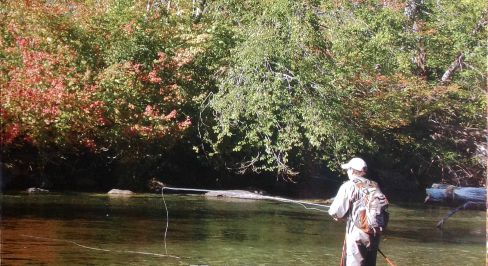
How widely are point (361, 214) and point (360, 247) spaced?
16.7 inches

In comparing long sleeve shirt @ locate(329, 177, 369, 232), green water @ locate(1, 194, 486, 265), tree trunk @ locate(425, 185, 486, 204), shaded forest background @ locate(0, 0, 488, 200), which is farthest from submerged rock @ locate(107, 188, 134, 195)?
long sleeve shirt @ locate(329, 177, 369, 232)

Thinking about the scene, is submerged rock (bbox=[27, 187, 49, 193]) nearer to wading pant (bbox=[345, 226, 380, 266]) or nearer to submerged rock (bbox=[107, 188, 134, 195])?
submerged rock (bbox=[107, 188, 134, 195])

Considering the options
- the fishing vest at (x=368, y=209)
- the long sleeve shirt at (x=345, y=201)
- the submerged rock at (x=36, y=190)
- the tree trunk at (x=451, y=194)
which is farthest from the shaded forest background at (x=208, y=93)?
the fishing vest at (x=368, y=209)

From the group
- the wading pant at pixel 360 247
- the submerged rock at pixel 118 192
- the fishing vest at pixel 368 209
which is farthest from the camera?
the submerged rock at pixel 118 192

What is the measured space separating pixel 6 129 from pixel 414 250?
32.5 feet

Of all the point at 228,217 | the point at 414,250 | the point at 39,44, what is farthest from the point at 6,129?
the point at 414,250

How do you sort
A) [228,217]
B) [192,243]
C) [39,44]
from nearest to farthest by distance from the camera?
[192,243]
[228,217]
[39,44]

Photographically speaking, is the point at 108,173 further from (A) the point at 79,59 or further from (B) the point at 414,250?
(B) the point at 414,250

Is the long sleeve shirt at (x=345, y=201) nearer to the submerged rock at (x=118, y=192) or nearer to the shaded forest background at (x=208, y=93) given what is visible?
the shaded forest background at (x=208, y=93)

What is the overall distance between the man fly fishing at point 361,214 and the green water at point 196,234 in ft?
10.1

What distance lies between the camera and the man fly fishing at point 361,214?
869cm

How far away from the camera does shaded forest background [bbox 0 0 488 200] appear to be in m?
19.4

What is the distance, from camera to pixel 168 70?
2256 cm

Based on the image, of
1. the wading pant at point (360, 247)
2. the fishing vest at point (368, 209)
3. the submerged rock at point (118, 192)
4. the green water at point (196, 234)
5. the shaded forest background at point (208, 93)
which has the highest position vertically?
the shaded forest background at point (208, 93)
